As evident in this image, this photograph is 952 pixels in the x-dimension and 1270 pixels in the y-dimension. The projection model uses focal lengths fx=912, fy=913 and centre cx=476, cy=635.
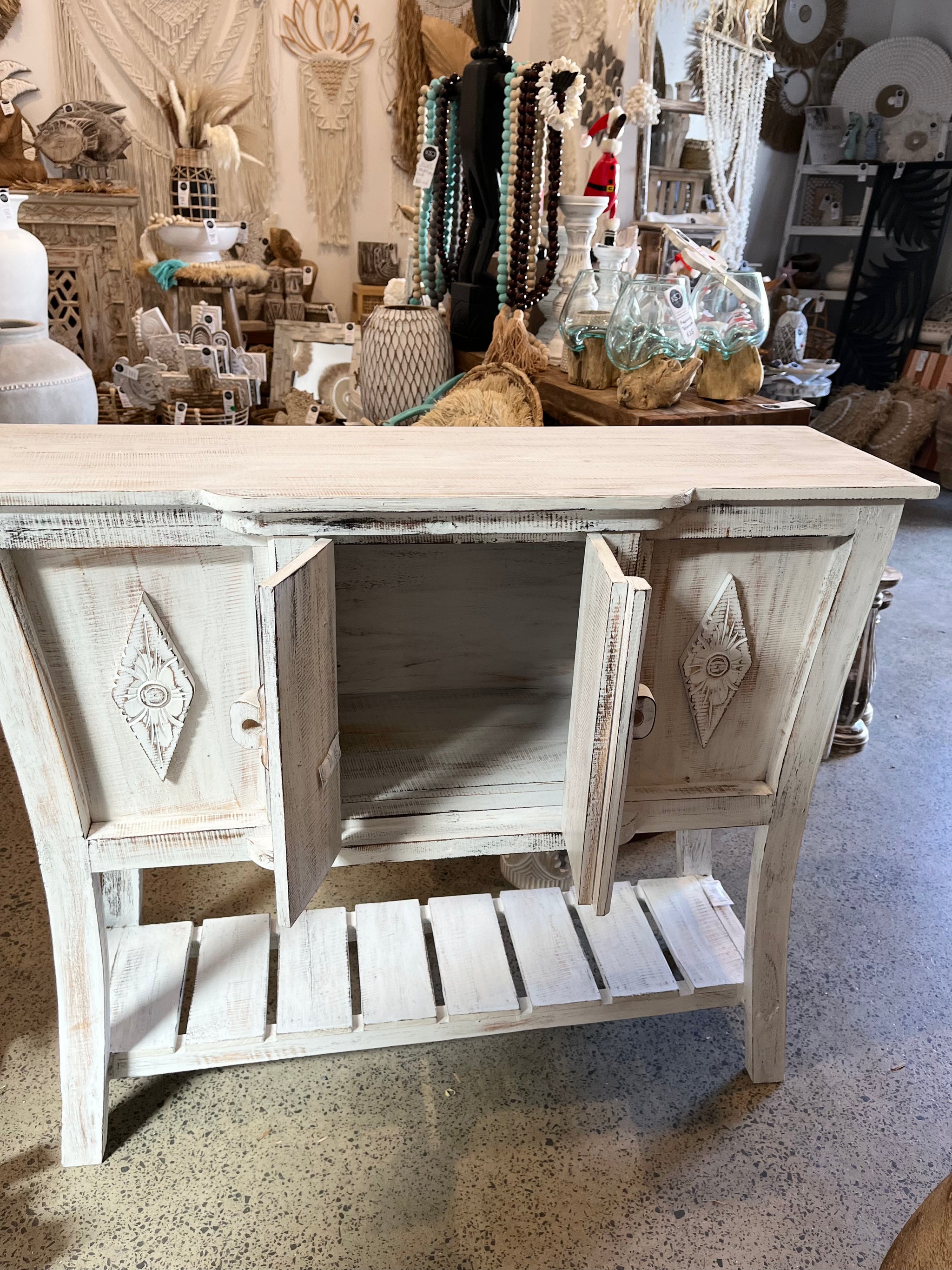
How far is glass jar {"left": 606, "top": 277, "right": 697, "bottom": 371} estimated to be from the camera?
4.71 ft

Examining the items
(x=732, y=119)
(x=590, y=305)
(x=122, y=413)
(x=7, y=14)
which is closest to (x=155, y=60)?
(x=7, y=14)

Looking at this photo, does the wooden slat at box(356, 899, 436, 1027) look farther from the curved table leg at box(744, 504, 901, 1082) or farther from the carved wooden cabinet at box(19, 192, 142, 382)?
the carved wooden cabinet at box(19, 192, 142, 382)

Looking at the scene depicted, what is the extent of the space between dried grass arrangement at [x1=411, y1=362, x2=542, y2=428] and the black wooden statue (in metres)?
0.65

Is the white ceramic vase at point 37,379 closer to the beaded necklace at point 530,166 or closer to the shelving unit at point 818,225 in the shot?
the beaded necklace at point 530,166

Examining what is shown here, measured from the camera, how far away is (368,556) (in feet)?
3.94

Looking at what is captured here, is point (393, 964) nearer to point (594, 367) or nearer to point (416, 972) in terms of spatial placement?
point (416, 972)

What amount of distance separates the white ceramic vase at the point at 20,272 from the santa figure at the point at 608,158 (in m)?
1.39

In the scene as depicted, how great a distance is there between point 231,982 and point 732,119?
3.75 metres

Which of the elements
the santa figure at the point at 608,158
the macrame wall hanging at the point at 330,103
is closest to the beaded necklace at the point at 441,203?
the santa figure at the point at 608,158

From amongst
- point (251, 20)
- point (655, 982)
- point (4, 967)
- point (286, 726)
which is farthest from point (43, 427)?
point (251, 20)

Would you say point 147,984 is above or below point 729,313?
below

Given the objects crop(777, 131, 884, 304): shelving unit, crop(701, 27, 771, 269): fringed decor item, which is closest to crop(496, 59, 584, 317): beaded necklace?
crop(701, 27, 771, 269): fringed decor item

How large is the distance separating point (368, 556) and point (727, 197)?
10.8 feet

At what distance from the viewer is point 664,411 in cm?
146
